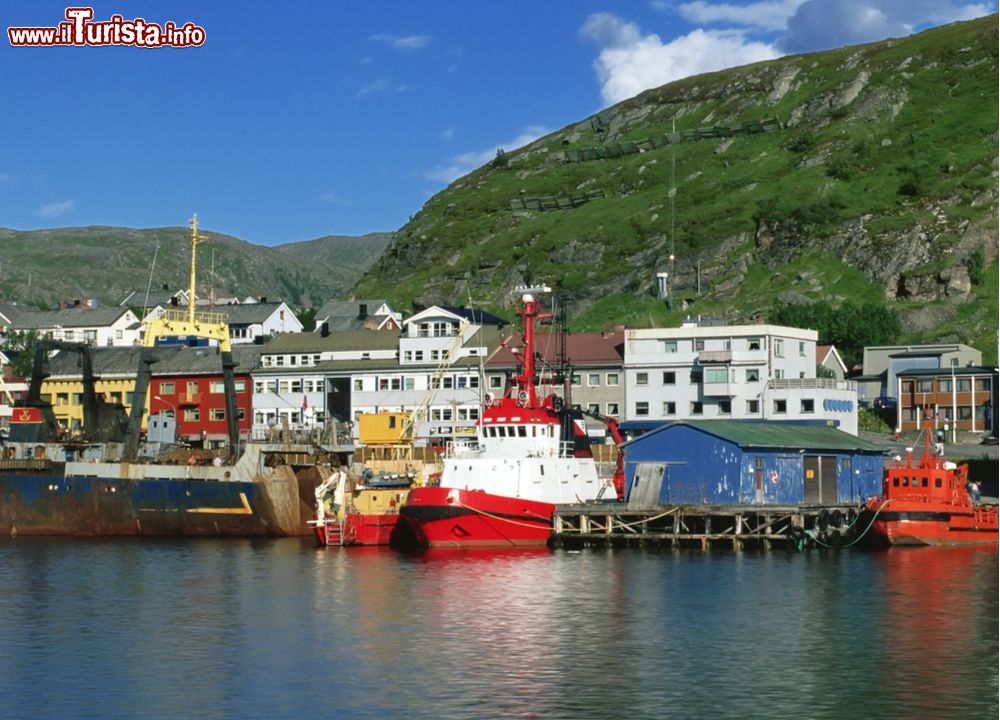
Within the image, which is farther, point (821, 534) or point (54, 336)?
point (54, 336)

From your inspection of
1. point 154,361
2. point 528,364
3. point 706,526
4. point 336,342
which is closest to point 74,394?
point 336,342

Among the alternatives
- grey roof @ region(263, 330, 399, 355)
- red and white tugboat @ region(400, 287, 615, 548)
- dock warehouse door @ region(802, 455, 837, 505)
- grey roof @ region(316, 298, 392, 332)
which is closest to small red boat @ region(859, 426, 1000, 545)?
dock warehouse door @ region(802, 455, 837, 505)

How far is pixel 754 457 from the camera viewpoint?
83.1 m

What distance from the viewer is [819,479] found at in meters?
88.5

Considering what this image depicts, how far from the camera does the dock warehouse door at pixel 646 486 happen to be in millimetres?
81125

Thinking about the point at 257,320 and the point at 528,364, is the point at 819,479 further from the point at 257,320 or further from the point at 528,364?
the point at 257,320

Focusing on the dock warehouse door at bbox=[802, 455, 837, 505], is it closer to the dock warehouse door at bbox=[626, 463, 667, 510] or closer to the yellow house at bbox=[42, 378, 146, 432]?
the dock warehouse door at bbox=[626, 463, 667, 510]

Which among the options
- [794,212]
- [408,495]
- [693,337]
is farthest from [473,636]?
[794,212]

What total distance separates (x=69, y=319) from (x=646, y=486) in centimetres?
12886

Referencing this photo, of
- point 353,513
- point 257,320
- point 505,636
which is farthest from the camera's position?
point 257,320

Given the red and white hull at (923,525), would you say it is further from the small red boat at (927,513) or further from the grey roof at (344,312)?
the grey roof at (344,312)

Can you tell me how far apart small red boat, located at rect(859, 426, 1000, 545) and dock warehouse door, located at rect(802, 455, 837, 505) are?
904cm

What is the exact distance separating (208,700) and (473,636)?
12099 millimetres

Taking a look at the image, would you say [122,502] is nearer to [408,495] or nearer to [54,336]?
[408,495]
